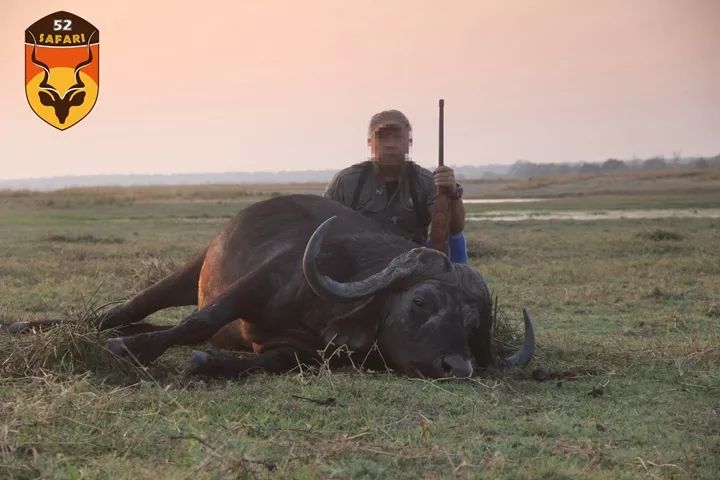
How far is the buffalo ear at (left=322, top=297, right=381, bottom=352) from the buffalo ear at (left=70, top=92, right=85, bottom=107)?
8.73m

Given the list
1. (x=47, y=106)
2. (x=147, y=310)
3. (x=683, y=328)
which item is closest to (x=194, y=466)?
(x=147, y=310)

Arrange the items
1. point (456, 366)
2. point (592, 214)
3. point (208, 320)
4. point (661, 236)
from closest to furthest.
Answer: point (456, 366) < point (208, 320) < point (661, 236) < point (592, 214)

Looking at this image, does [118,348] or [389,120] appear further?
[389,120]

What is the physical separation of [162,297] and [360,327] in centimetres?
214

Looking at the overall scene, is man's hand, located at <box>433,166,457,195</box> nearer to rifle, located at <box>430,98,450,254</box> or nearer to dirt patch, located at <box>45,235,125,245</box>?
rifle, located at <box>430,98,450,254</box>

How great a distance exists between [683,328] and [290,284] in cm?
388

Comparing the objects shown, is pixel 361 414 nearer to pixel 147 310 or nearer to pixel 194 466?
pixel 194 466

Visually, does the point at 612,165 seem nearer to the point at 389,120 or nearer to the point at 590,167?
the point at 590,167

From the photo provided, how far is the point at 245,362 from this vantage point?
5672 mm

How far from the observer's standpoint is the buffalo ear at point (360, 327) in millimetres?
5703

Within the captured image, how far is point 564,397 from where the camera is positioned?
17.1ft

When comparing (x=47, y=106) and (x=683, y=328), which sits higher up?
(x=47, y=106)

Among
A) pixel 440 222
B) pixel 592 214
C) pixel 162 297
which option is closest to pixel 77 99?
pixel 162 297

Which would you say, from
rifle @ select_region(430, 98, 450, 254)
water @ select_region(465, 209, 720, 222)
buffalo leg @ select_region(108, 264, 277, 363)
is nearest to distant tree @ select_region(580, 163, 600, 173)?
water @ select_region(465, 209, 720, 222)
